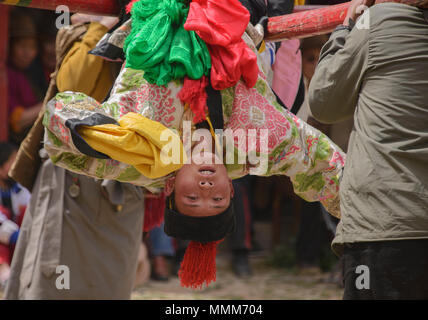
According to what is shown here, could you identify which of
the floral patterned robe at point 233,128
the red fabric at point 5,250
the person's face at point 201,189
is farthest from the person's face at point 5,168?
the person's face at point 201,189

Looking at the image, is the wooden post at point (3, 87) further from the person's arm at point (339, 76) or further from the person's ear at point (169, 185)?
the person's arm at point (339, 76)

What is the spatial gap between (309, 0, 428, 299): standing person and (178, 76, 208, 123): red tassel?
47cm

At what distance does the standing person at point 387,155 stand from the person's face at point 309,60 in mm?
1062

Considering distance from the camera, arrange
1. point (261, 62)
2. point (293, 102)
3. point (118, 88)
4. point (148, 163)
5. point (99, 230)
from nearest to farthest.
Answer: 1. point (148, 163)
2. point (118, 88)
3. point (261, 62)
4. point (293, 102)
5. point (99, 230)

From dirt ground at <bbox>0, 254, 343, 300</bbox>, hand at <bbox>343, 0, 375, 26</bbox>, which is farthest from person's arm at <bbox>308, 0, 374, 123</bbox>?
dirt ground at <bbox>0, 254, 343, 300</bbox>

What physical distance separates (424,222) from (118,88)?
1157mm

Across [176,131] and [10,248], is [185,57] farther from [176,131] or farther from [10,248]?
[10,248]

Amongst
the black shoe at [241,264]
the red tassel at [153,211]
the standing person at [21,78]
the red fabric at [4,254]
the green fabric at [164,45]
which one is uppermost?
the green fabric at [164,45]

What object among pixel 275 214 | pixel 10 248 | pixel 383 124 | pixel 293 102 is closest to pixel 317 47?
pixel 293 102

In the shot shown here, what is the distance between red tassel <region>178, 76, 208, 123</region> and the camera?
8.04 ft

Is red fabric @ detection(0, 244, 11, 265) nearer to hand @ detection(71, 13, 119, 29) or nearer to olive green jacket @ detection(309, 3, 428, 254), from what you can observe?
hand @ detection(71, 13, 119, 29)

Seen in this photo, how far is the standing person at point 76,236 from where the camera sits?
11.0ft

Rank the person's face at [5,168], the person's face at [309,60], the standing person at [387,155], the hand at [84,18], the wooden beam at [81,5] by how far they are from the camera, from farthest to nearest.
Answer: the person's face at [5,168]
the person's face at [309,60]
the hand at [84,18]
the wooden beam at [81,5]
the standing person at [387,155]
